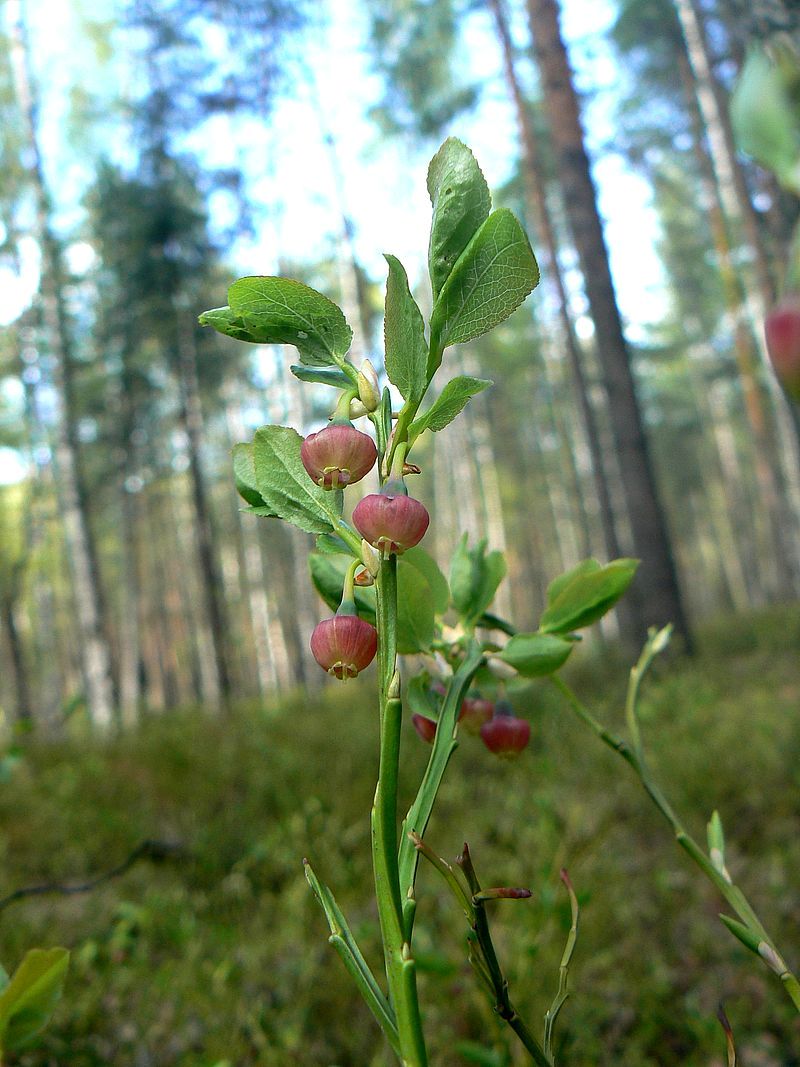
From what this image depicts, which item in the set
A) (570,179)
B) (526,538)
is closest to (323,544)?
(570,179)

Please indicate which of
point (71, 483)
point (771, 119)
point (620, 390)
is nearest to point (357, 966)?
point (771, 119)

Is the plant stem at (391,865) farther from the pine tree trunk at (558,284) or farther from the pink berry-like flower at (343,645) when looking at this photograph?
the pine tree trunk at (558,284)

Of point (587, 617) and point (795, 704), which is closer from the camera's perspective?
point (587, 617)

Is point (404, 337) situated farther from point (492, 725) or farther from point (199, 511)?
point (199, 511)

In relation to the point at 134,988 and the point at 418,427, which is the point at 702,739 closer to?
the point at 134,988

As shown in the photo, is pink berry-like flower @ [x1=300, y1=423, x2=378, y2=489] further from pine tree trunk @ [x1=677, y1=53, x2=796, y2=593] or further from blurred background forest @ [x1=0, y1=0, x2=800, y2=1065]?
pine tree trunk @ [x1=677, y1=53, x2=796, y2=593]

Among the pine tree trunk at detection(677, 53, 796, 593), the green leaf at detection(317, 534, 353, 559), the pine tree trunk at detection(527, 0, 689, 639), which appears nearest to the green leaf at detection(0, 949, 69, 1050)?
the green leaf at detection(317, 534, 353, 559)
